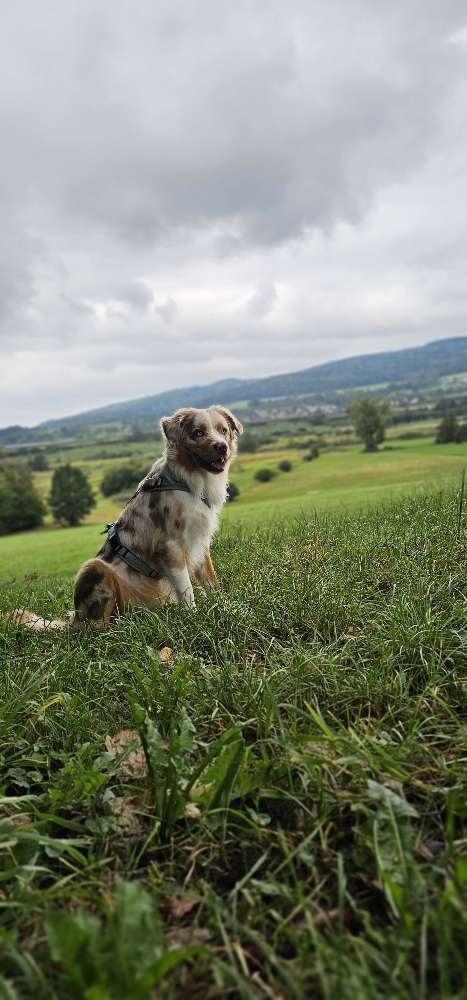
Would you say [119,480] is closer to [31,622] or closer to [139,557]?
[139,557]

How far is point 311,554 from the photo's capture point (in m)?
5.35

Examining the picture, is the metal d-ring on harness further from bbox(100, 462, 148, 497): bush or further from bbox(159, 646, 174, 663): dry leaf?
bbox(100, 462, 148, 497): bush

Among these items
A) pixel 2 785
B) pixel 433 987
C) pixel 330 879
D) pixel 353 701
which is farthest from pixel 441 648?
pixel 2 785

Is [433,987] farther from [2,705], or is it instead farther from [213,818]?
[2,705]

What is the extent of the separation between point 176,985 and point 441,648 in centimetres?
198

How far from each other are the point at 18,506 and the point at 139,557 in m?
63.0

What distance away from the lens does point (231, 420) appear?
19.2 ft

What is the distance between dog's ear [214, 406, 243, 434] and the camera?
5.74 metres

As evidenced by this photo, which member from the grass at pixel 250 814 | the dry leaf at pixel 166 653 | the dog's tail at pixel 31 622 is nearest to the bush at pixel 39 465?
the dog's tail at pixel 31 622

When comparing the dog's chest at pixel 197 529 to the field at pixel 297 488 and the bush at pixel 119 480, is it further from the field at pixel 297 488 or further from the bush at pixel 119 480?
the bush at pixel 119 480

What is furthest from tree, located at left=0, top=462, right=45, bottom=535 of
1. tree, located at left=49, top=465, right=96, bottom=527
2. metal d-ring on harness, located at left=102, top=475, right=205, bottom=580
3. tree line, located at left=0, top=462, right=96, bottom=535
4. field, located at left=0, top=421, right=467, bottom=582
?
metal d-ring on harness, located at left=102, top=475, right=205, bottom=580

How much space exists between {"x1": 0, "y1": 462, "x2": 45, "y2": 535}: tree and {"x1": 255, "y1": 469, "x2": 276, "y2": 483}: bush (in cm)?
2638

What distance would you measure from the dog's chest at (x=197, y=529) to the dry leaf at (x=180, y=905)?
12.4 feet

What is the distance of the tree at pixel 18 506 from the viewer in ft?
206
